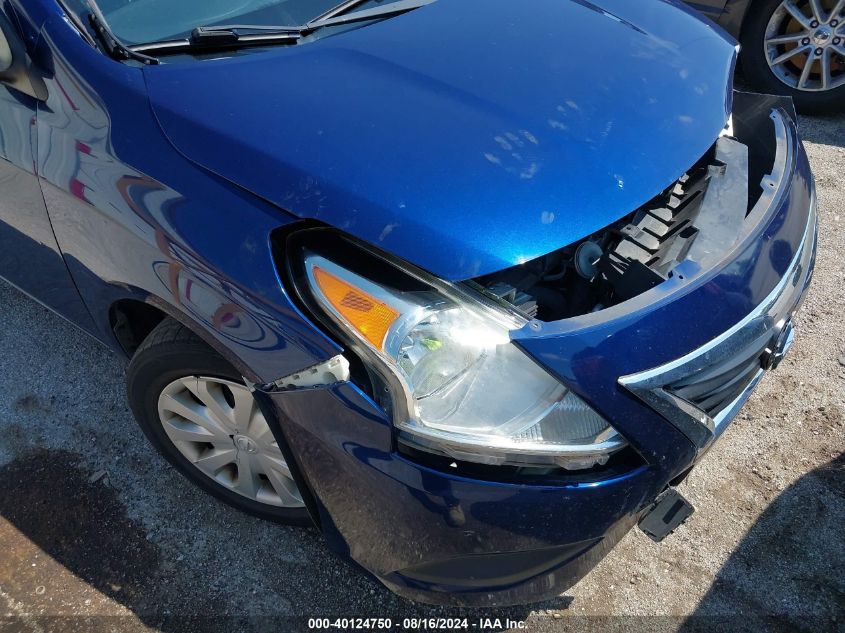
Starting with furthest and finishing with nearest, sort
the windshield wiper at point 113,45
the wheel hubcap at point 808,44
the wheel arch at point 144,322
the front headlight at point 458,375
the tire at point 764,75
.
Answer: the tire at point 764,75 < the wheel hubcap at point 808,44 < the windshield wiper at point 113,45 < the wheel arch at point 144,322 < the front headlight at point 458,375

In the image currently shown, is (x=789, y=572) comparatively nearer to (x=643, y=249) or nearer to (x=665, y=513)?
(x=665, y=513)

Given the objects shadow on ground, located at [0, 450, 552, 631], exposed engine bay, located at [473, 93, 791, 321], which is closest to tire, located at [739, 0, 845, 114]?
exposed engine bay, located at [473, 93, 791, 321]

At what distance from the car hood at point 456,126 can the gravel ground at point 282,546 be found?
38.2 inches

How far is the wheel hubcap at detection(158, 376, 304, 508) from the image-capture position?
178 cm

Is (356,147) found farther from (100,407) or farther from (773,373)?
(773,373)

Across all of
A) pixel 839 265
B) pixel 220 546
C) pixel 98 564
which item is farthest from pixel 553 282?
pixel 839 265

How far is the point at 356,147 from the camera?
4.99 ft

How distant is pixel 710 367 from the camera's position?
1.47 m

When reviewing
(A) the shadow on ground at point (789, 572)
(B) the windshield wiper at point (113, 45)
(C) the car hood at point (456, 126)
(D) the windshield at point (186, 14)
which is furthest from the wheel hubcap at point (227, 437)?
(A) the shadow on ground at point (789, 572)

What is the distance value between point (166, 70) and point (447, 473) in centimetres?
117

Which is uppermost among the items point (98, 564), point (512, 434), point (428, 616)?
point (512, 434)

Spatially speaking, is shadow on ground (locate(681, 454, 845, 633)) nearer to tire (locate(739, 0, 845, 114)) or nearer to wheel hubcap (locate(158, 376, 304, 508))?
wheel hubcap (locate(158, 376, 304, 508))

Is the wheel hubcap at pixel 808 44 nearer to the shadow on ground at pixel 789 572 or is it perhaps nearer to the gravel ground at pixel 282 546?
the gravel ground at pixel 282 546

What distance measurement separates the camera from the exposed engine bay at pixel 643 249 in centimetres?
159
